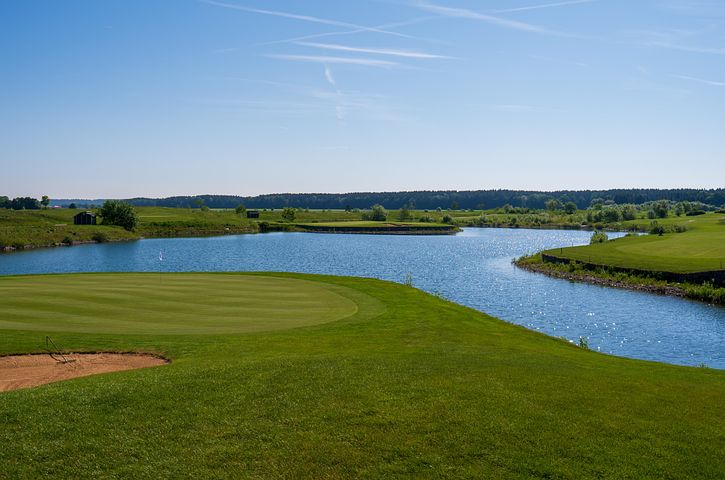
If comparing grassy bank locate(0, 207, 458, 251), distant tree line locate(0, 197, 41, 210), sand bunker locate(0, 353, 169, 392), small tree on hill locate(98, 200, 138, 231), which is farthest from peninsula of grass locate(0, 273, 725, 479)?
distant tree line locate(0, 197, 41, 210)

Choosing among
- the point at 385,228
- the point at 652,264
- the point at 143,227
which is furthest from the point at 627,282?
the point at 143,227

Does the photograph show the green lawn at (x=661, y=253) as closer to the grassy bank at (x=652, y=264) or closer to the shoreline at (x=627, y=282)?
the grassy bank at (x=652, y=264)

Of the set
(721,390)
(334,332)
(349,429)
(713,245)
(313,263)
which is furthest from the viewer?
(313,263)

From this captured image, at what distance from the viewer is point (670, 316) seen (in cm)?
3638

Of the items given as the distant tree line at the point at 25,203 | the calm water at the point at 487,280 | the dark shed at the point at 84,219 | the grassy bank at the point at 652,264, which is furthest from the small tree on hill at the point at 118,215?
the grassy bank at the point at 652,264

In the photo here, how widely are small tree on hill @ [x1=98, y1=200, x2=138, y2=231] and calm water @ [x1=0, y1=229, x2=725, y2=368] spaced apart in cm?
2137

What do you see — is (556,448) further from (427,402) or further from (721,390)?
(721,390)

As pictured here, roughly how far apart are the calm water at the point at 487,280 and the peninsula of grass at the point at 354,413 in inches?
657

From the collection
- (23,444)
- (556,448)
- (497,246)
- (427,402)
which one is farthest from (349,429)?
(497,246)

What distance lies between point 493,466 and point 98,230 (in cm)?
11686

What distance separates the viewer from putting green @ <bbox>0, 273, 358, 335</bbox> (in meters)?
19.5

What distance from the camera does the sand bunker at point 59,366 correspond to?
44.5ft

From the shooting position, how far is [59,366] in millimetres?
14844

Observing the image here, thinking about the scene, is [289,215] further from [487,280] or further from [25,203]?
[487,280]
